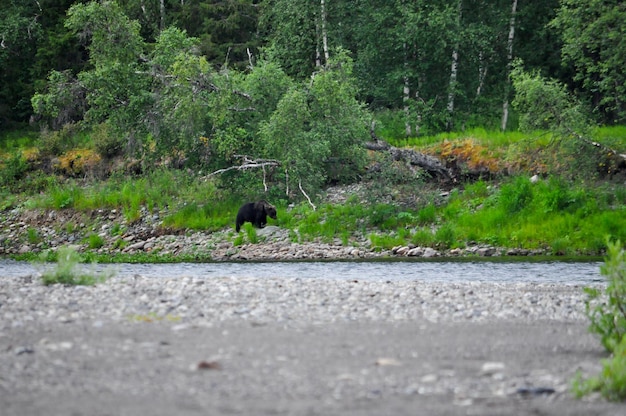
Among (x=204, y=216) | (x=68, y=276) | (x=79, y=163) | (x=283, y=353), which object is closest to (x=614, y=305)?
(x=283, y=353)

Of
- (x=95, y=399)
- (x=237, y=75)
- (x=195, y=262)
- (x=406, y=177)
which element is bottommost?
(x=195, y=262)

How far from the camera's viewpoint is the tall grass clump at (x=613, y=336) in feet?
21.8

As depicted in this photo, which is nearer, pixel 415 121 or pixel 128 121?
pixel 128 121

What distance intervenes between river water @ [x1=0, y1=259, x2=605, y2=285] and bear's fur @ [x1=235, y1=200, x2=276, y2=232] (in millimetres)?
3230

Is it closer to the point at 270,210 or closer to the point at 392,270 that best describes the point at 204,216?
the point at 270,210

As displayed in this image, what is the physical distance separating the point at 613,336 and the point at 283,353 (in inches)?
138

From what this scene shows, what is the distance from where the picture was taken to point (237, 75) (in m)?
27.8

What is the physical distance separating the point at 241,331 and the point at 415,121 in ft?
83.3

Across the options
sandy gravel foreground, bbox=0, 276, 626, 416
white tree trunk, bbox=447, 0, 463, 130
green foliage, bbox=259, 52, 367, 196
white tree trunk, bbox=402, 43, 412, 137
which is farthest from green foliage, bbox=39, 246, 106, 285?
white tree trunk, bbox=447, 0, 463, 130

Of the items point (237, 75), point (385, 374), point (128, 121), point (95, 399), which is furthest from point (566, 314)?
point (128, 121)

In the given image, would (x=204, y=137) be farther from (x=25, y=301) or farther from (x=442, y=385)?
(x=442, y=385)

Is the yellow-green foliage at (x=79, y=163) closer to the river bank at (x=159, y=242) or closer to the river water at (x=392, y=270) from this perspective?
the river bank at (x=159, y=242)

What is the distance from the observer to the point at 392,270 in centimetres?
1975

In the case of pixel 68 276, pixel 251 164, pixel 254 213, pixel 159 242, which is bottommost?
pixel 159 242
